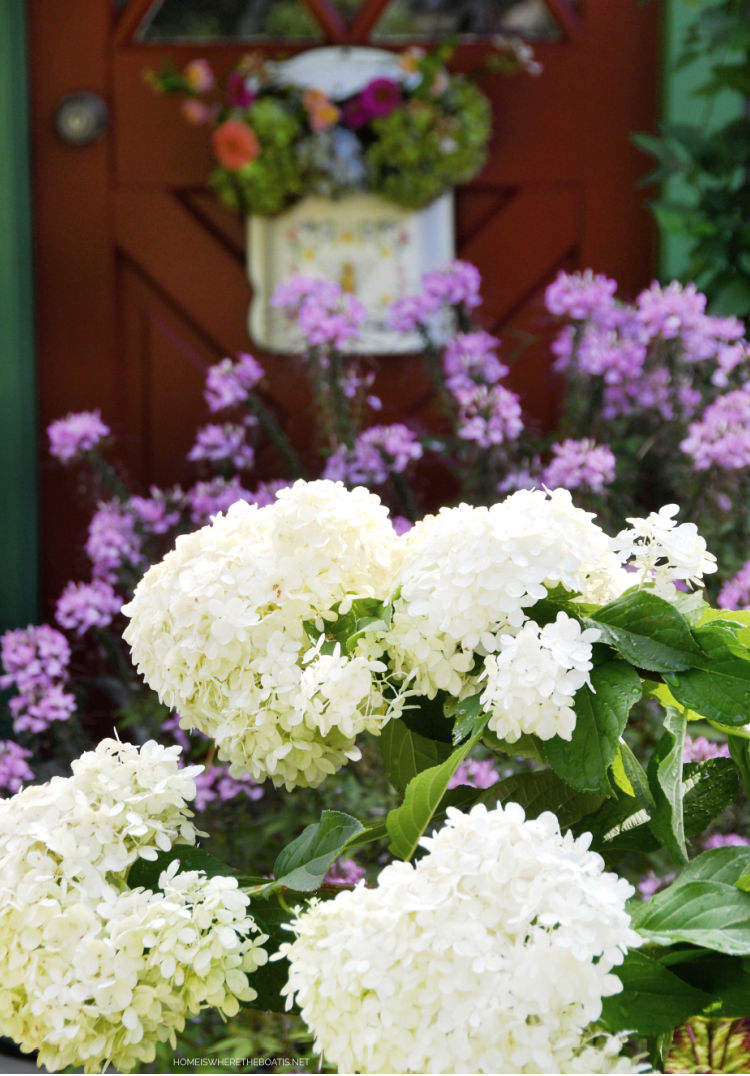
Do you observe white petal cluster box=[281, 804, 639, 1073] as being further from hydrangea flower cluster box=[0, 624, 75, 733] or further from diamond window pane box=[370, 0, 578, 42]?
diamond window pane box=[370, 0, 578, 42]

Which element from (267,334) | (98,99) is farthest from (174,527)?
(98,99)

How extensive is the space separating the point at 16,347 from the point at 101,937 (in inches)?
75.0

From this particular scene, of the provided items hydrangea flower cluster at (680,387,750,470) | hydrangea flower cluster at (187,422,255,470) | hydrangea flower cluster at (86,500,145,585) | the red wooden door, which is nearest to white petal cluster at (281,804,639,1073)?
hydrangea flower cluster at (680,387,750,470)

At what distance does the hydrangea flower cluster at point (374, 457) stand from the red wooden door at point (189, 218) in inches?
19.8

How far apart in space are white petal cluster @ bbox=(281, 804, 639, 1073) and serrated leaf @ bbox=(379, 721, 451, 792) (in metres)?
0.22

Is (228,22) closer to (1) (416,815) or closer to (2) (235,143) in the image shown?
(2) (235,143)

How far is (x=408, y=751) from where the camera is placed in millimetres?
794

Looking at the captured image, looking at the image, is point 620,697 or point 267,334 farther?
point 267,334

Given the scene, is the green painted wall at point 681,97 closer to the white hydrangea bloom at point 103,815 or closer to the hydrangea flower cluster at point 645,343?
the hydrangea flower cluster at point 645,343

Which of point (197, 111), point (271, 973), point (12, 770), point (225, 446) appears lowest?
point (12, 770)

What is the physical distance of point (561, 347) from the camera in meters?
2.00

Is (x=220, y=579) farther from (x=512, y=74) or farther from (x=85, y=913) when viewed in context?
(x=512, y=74)

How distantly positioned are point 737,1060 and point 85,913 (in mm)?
749

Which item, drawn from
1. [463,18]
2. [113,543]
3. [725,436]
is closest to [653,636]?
[725,436]
